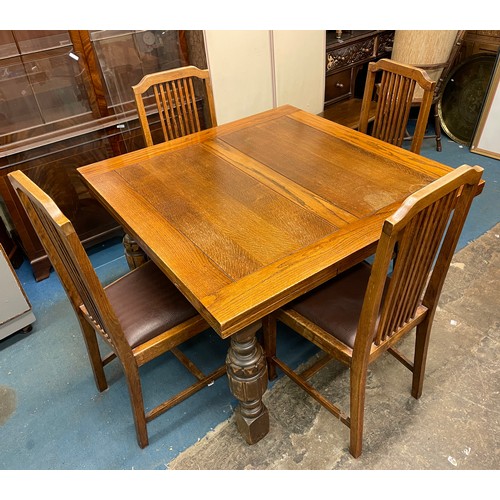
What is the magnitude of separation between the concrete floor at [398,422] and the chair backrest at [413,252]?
1.45 ft

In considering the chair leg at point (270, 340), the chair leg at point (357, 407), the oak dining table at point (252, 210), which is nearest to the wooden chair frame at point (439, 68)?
the oak dining table at point (252, 210)

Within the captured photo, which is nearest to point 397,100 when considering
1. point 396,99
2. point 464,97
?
point 396,99

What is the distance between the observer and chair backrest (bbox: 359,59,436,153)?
1.85 metres

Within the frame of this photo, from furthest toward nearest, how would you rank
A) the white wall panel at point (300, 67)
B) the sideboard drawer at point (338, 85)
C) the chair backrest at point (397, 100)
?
the sideboard drawer at point (338, 85) → the white wall panel at point (300, 67) → the chair backrest at point (397, 100)

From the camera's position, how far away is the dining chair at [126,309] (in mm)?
1137

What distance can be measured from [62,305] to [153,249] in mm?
1187

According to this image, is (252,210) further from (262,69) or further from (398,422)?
(262,69)

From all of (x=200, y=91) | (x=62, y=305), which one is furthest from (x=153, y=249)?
(x=200, y=91)

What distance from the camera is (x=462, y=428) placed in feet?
5.18

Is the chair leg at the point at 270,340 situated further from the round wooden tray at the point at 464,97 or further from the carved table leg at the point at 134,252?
the round wooden tray at the point at 464,97

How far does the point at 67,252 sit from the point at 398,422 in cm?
130

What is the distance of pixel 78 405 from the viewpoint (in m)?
1.76

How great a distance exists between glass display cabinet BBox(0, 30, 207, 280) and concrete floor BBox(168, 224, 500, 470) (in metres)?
1.47

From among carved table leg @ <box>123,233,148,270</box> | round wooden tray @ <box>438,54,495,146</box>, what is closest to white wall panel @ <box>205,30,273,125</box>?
carved table leg @ <box>123,233,148,270</box>
